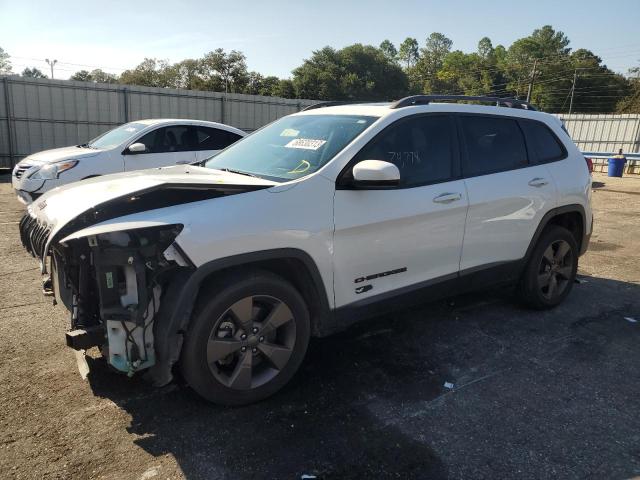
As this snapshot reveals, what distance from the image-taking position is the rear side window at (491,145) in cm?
401

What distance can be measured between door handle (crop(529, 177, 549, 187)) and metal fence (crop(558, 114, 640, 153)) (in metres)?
25.5

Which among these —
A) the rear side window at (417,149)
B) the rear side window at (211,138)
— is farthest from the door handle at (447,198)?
the rear side window at (211,138)

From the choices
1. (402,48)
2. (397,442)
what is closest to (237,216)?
(397,442)

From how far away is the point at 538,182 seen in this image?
4438 millimetres

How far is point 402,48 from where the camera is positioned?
119 meters

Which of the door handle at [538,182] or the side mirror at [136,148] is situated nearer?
the door handle at [538,182]

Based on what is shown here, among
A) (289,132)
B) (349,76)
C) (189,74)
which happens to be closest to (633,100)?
(349,76)

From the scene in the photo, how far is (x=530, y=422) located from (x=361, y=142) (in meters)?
2.03

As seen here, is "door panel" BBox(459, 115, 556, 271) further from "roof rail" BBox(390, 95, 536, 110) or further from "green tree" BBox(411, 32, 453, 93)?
"green tree" BBox(411, 32, 453, 93)

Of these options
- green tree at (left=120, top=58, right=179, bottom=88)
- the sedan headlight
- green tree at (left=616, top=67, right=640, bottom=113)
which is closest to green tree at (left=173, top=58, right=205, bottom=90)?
green tree at (left=120, top=58, right=179, bottom=88)

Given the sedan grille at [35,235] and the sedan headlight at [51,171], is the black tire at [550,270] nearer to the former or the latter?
the sedan grille at [35,235]

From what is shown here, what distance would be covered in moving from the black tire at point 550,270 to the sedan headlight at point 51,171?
7.00 m

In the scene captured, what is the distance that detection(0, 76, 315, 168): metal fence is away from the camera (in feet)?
54.7

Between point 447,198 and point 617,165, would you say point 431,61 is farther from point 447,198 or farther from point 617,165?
point 447,198
